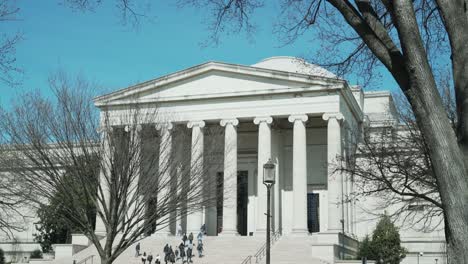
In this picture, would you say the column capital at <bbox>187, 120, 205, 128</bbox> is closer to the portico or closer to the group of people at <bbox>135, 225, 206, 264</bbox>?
the portico

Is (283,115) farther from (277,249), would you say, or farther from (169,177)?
(169,177)

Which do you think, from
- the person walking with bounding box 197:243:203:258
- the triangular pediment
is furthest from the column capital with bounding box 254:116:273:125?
the person walking with bounding box 197:243:203:258

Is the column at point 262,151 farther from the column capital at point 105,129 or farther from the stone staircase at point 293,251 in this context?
the column capital at point 105,129

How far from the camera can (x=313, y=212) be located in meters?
49.9

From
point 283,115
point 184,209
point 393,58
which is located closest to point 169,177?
point 184,209

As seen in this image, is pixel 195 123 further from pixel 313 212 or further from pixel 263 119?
pixel 313 212

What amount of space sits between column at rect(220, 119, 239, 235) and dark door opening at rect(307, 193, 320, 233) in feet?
24.6

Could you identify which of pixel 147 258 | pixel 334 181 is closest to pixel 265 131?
pixel 334 181

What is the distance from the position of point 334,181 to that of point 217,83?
1221 centimetres

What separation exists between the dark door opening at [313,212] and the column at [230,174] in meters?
7.51

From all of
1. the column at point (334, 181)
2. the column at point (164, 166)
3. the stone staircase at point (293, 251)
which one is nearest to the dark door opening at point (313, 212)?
the column at point (334, 181)

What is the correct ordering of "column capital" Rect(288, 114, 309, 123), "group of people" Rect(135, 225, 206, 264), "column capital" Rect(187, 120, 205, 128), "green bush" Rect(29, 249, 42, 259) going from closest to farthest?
"group of people" Rect(135, 225, 206, 264) < "column capital" Rect(288, 114, 309, 123) < "column capital" Rect(187, 120, 205, 128) < "green bush" Rect(29, 249, 42, 259)

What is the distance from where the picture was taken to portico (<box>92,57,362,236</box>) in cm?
4431

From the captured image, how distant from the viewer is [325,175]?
49781 mm
